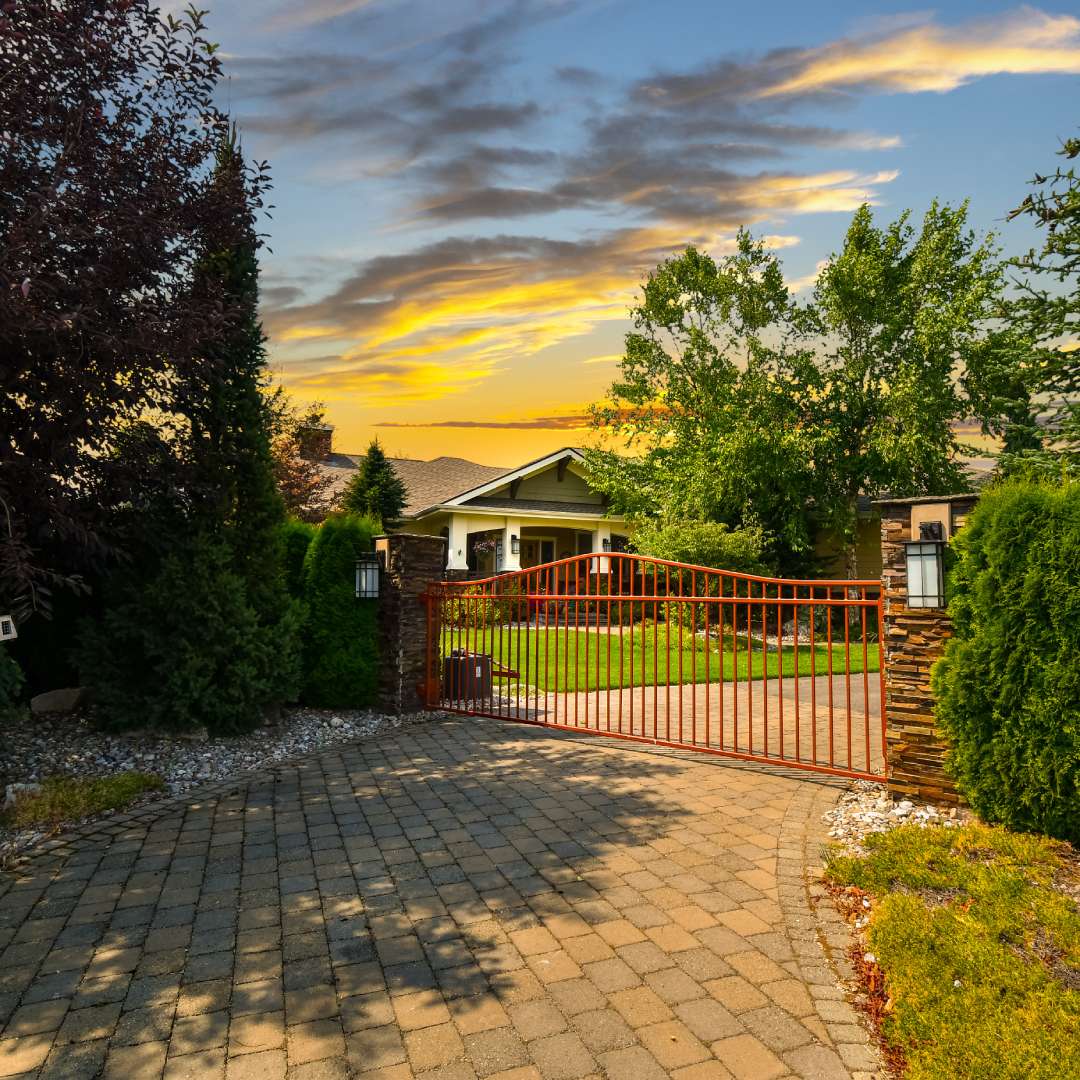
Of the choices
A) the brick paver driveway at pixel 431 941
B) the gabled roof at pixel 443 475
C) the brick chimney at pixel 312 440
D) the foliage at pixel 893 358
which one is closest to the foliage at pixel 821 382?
the foliage at pixel 893 358

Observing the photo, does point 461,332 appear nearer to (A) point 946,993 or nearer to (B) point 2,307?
(B) point 2,307

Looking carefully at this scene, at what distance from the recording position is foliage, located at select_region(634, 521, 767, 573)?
17594 millimetres

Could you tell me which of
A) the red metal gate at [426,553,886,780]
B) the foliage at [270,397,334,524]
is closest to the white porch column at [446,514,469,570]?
the foliage at [270,397,334,524]

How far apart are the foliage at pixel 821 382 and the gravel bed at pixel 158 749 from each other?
1382cm

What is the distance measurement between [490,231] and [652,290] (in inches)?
495

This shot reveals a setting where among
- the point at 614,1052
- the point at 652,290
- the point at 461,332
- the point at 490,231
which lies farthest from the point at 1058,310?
the point at 652,290

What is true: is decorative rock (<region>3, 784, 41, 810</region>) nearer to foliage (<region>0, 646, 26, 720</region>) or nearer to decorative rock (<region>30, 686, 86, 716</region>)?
foliage (<region>0, 646, 26, 720</region>)

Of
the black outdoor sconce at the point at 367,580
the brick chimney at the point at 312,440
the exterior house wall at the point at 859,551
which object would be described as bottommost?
the black outdoor sconce at the point at 367,580

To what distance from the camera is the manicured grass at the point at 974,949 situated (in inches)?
99.4

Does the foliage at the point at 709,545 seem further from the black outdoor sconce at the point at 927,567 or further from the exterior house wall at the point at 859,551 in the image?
the black outdoor sconce at the point at 927,567

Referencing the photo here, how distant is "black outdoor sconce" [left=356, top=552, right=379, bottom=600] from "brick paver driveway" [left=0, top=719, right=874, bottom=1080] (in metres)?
3.14

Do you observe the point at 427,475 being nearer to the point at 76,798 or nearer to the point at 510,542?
the point at 510,542

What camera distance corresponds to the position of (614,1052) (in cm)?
257

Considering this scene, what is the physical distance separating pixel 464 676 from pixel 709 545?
10189 millimetres
